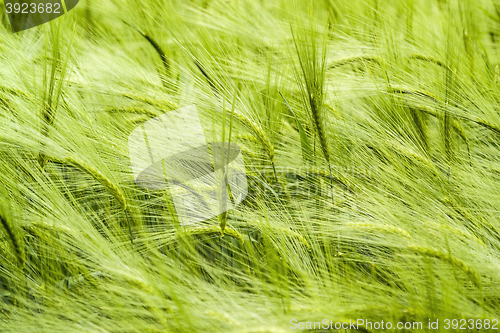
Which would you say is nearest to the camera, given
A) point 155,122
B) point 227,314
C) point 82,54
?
point 227,314

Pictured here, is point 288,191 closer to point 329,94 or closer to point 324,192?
point 324,192

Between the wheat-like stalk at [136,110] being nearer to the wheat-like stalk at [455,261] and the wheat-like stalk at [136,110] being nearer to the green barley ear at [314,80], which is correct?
the green barley ear at [314,80]

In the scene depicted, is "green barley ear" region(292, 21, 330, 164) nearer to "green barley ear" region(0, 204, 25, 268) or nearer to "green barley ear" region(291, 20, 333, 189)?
"green barley ear" region(291, 20, 333, 189)

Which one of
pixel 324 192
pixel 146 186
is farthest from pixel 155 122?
pixel 324 192

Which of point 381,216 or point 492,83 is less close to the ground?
point 492,83

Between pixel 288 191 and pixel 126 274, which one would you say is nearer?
pixel 126 274
